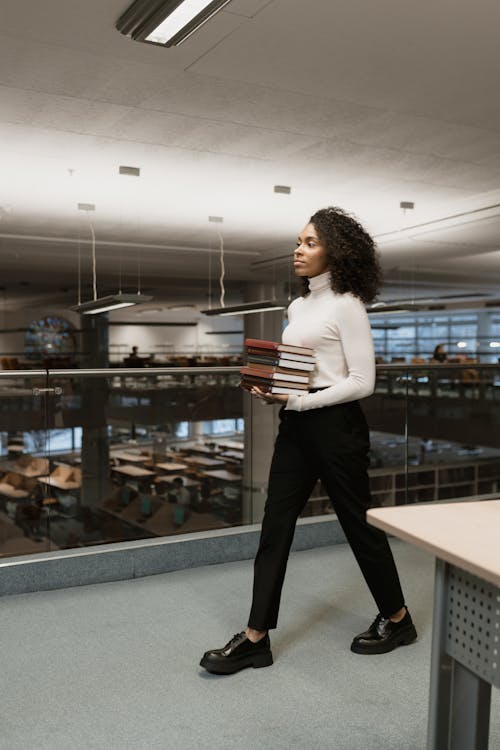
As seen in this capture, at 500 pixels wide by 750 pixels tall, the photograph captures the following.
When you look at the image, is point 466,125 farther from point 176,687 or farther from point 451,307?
point 451,307

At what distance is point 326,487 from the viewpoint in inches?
89.8

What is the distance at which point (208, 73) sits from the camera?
400 centimetres

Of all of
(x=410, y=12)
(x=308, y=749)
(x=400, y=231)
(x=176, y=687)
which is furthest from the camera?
(x=400, y=231)

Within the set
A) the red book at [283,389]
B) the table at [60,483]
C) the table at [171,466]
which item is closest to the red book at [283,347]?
the red book at [283,389]

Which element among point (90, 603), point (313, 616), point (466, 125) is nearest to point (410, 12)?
point (466, 125)

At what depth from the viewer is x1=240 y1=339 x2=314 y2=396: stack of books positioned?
214cm

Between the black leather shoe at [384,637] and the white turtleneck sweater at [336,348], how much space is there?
2.60 feet

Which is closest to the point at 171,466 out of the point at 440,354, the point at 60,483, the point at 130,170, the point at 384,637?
the point at 130,170

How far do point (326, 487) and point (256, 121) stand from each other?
11.0 ft

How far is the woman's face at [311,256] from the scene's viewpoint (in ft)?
7.42

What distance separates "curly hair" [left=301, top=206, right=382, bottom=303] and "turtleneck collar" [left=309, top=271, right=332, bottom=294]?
0.06ft

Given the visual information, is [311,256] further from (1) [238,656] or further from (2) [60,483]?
(2) [60,483]

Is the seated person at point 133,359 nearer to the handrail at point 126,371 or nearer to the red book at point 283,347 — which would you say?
the handrail at point 126,371

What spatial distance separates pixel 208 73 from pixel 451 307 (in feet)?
27.2
